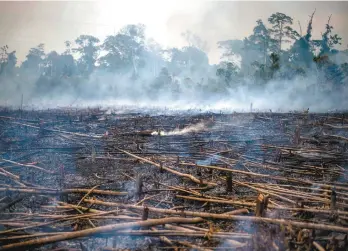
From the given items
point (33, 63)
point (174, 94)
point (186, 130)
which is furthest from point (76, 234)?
point (33, 63)

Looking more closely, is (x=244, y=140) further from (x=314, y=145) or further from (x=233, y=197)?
(x=233, y=197)

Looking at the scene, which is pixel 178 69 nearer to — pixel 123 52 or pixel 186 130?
pixel 123 52

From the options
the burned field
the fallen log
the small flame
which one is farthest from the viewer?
the small flame

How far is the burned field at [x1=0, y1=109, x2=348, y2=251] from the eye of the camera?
348cm

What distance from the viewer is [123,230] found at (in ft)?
11.7

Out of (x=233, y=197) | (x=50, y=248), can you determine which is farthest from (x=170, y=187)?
(x=50, y=248)

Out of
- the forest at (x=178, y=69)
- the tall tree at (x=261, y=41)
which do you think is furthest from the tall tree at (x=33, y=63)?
the tall tree at (x=261, y=41)

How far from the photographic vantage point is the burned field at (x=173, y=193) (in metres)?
3.48

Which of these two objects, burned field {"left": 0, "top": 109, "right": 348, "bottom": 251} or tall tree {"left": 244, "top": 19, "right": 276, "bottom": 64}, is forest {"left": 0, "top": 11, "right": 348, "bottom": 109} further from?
burned field {"left": 0, "top": 109, "right": 348, "bottom": 251}

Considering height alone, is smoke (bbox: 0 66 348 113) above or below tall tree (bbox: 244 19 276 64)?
below

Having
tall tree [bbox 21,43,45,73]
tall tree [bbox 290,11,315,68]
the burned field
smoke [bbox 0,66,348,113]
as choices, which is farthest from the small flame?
tall tree [bbox 21,43,45,73]

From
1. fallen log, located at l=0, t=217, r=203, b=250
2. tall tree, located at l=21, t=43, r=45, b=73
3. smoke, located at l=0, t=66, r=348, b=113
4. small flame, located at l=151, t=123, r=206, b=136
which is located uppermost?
tall tree, located at l=21, t=43, r=45, b=73

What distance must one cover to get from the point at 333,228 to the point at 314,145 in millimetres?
6781

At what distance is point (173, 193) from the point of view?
528cm
